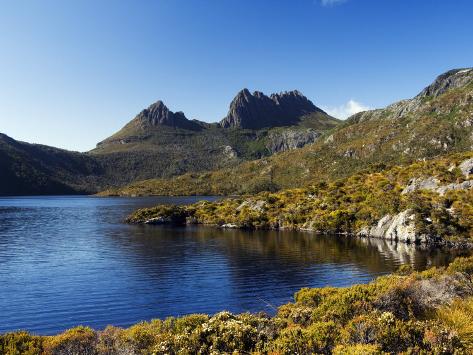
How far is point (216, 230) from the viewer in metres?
125

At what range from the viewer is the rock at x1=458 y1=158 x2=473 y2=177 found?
112006mm

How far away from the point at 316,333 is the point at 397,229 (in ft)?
292

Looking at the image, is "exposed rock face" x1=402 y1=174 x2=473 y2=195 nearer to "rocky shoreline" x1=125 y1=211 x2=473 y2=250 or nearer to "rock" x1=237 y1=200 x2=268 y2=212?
"rocky shoreline" x1=125 y1=211 x2=473 y2=250

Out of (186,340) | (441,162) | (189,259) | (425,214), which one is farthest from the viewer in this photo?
(441,162)

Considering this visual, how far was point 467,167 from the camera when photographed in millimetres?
113938

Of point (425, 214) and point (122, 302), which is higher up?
point (425, 214)

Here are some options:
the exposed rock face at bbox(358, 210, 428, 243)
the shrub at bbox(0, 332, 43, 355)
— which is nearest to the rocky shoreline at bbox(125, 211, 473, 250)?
the exposed rock face at bbox(358, 210, 428, 243)

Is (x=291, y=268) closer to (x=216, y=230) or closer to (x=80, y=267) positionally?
(x=80, y=267)

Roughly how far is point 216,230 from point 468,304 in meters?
102

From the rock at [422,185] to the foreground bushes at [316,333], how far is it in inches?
3686

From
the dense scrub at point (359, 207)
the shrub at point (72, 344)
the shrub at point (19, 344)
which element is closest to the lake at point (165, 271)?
the dense scrub at point (359, 207)

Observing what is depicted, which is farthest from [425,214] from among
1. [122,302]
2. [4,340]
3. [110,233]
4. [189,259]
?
[4,340]

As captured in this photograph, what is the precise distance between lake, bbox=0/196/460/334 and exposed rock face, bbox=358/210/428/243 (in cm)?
473

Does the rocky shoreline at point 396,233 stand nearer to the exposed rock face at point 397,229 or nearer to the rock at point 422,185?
the exposed rock face at point 397,229
